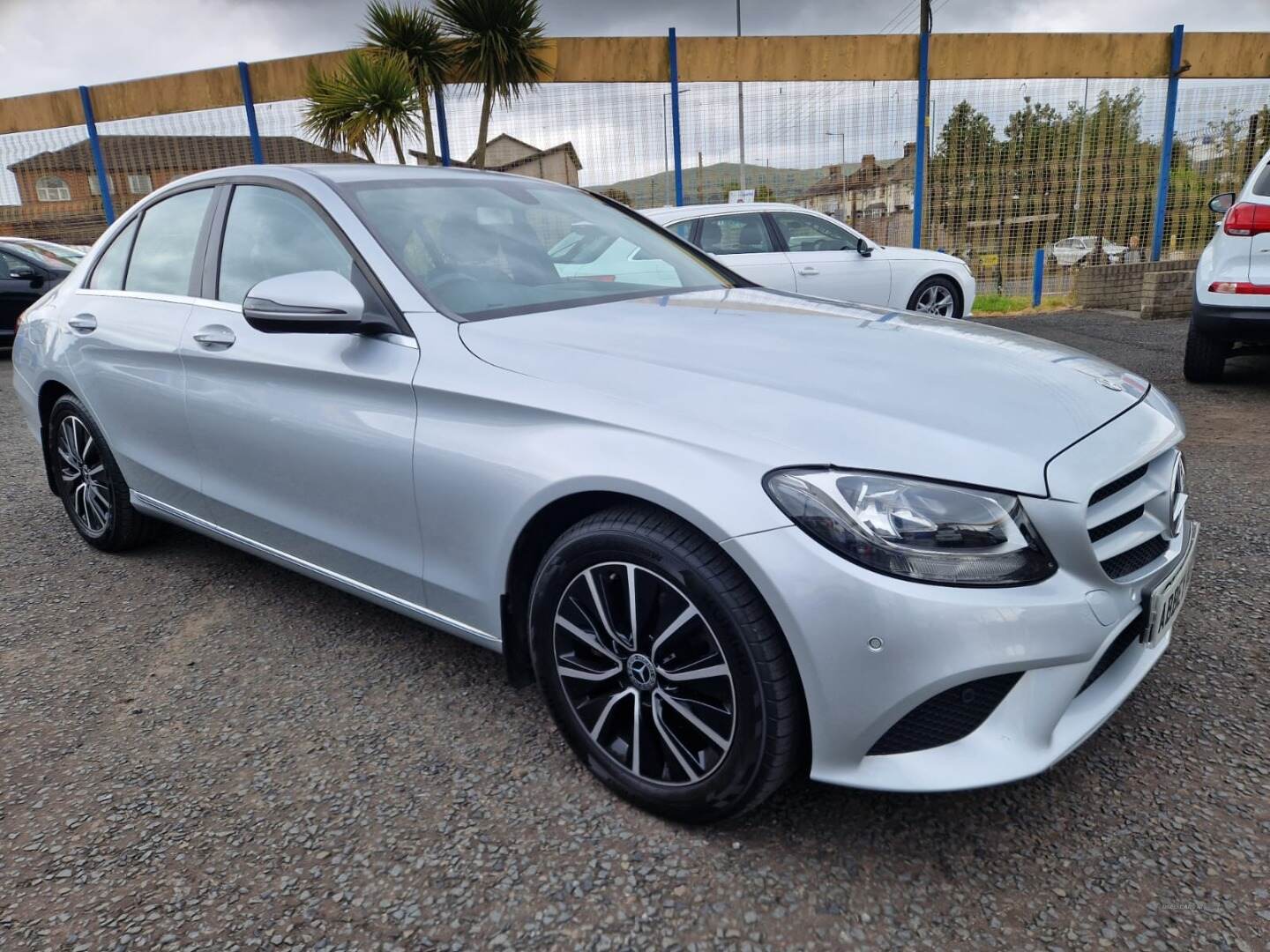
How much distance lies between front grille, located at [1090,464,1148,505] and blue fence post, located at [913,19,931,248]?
9.97 metres

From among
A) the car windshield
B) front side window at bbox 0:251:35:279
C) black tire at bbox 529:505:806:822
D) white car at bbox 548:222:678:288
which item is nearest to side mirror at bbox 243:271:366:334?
the car windshield

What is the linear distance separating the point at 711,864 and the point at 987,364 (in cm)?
131

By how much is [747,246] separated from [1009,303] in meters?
5.35

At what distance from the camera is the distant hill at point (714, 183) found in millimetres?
10164

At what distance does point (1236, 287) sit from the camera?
5324 millimetres

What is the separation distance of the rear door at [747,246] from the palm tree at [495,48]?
439 cm

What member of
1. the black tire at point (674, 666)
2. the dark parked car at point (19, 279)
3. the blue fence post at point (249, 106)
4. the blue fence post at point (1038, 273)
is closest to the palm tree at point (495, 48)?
the blue fence post at point (249, 106)

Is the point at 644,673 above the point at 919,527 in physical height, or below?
below

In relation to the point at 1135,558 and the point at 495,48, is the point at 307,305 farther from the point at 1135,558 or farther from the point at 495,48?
the point at 495,48

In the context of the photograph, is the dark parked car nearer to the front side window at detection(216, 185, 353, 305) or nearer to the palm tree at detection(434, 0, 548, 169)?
the palm tree at detection(434, 0, 548, 169)

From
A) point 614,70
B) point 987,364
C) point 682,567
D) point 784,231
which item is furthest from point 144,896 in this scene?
point 614,70

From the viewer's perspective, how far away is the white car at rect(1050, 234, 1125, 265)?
11.2 metres

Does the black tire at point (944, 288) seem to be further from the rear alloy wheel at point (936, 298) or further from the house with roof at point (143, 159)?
the house with roof at point (143, 159)

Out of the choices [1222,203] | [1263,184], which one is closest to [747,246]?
[1222,203]
